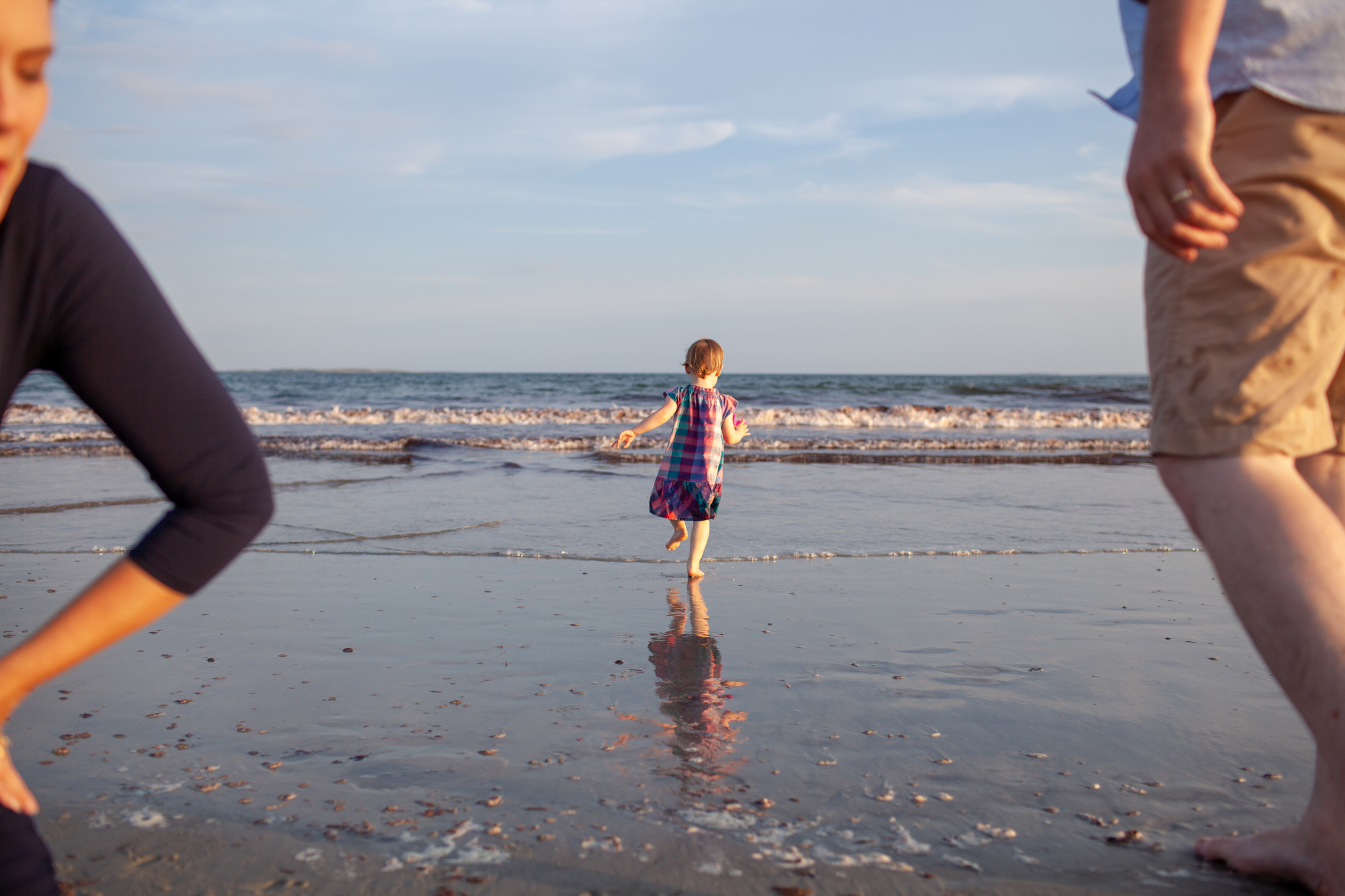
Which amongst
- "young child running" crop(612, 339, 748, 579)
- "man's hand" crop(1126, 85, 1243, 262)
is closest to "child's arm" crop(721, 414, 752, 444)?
"young child running" crop(612, 339, 748, 579)

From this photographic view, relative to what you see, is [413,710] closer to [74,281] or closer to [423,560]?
[74,281]

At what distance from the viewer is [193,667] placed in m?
3.23

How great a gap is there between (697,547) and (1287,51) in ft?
14.1

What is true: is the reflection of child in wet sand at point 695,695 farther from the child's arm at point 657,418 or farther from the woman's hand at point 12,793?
the child's arm at point 657,418

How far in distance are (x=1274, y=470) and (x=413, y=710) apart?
231 centimetres

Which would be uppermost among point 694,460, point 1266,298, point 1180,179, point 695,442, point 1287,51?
point 1287,51

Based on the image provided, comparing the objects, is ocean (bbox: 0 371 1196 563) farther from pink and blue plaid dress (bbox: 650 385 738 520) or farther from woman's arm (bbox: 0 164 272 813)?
woman's arm (bbox: 0 164 272 813)

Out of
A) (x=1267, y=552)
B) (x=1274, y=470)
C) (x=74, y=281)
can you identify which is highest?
(x=74, y=281)

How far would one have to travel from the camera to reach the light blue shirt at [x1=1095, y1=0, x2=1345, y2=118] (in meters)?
1.36

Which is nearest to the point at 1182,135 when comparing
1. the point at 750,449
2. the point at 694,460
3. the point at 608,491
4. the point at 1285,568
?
the point at 1285,568

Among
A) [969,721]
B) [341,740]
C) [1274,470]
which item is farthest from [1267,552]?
[341,740]

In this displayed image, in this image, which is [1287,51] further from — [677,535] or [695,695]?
[677,535]

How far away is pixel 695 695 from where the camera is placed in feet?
9.90

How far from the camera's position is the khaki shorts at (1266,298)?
135 cm
